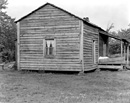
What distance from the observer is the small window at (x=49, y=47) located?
60.0 ft

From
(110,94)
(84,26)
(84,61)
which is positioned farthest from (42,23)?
(110,94)

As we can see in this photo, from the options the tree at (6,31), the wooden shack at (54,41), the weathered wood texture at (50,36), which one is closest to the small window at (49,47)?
the wooden shack at (54,41)

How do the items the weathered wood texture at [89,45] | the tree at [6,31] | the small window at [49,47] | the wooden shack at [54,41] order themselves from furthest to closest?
the tree at [6,31], the small window at [49,47], the weathered wood texture at [89,45], the wooden shack at [54,41]

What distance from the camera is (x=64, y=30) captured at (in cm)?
1788

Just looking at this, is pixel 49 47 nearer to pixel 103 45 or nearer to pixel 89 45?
pixel 89 45

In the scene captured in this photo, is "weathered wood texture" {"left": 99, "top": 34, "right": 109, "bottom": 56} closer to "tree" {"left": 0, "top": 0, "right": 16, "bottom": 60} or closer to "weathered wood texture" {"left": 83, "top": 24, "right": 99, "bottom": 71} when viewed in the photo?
"weathered wood texture" {"left": 83, "top": 24, "right": 99, "bottom": 71}

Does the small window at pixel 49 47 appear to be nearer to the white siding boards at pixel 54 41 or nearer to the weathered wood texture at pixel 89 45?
the white siding boards at pixel 54 41

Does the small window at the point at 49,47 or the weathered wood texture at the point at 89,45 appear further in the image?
the small window at the point at 49,47

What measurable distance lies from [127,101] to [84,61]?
9.60m

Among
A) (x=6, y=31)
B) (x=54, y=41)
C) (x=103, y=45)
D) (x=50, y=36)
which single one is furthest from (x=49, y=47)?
(x=6, y=31)

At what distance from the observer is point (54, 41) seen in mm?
18188

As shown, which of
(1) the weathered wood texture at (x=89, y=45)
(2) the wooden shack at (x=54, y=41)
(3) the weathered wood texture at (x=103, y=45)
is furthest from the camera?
(3) the weathered wood texture at (x=103, y=45)

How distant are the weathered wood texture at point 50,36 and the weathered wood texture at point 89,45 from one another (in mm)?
761

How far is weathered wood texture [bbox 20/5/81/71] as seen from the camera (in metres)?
17.7
